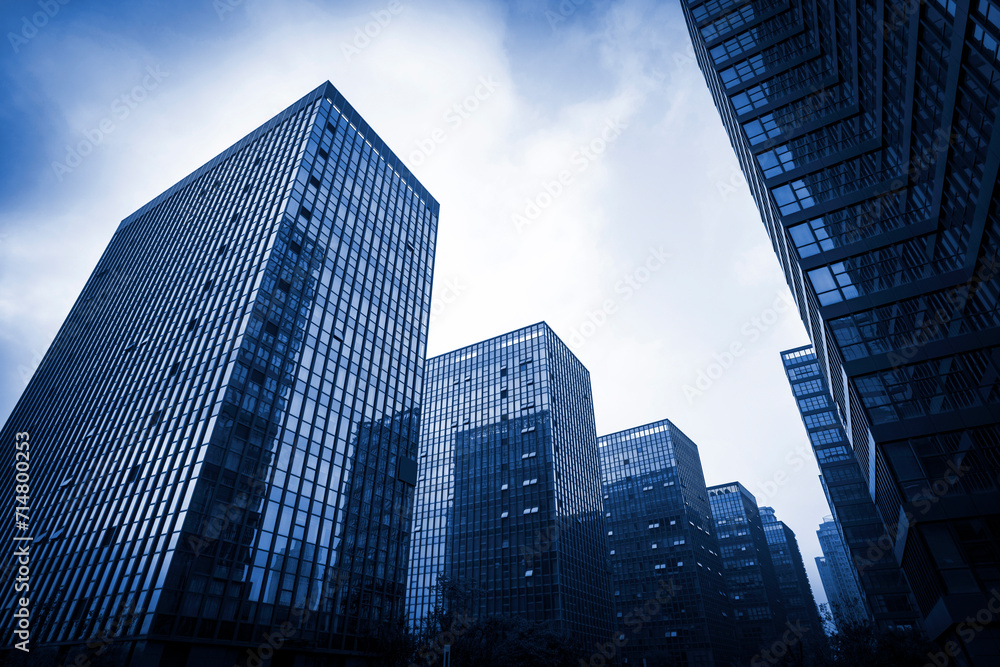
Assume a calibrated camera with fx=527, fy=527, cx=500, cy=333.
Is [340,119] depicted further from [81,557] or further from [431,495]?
[431,495]

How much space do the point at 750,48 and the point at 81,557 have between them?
73.0m

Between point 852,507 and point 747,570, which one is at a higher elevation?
point 747,570

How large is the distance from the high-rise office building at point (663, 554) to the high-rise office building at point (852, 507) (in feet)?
110

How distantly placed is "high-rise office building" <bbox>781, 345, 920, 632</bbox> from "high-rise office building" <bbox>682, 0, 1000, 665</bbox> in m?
24.8

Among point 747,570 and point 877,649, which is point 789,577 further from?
point 877,649

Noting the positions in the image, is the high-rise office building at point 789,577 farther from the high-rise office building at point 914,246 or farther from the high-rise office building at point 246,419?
the high-rise office building at point 246,419

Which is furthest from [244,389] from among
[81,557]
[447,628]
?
[447,628]

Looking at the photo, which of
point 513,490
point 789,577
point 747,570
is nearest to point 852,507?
point 513,490

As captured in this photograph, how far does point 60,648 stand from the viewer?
116 ft

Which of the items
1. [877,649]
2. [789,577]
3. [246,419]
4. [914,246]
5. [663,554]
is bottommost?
[877,649]

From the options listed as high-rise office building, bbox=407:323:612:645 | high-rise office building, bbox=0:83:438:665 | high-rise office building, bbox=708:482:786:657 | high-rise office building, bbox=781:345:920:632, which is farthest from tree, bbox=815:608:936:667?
high-rise office building, bbox=708:482:786:657

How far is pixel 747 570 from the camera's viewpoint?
139125 mm

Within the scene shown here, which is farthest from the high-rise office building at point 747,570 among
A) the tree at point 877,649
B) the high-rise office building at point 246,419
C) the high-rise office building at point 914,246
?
the high-rise office building at point 246,419

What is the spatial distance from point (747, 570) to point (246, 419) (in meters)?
141
